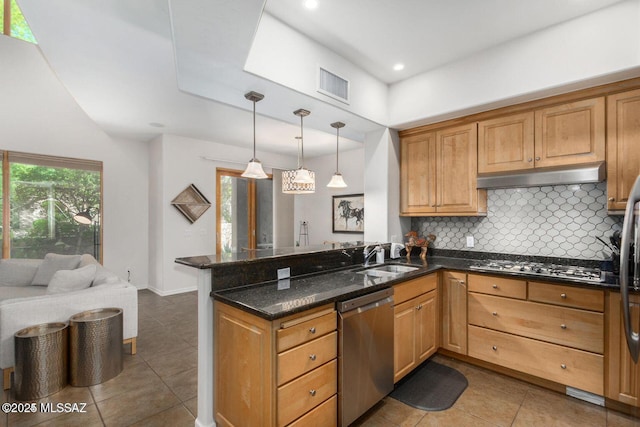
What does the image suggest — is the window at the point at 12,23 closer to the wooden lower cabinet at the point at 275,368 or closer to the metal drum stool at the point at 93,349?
the metal drum stool at the point at 93,349

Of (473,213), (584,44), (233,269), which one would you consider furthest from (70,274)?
(584,44)

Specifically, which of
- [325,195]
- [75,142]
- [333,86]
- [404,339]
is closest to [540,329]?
[404,339]

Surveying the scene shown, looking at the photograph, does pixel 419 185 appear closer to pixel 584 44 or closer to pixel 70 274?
pixel 584 44

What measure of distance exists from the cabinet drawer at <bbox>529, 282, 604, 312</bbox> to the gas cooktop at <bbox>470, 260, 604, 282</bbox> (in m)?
0.09

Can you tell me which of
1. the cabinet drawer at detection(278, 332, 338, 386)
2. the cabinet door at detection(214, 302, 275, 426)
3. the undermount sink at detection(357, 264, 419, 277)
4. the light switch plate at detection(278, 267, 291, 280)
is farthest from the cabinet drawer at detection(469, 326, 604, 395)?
the cabinet door at detection(214, 302, 275, 426)

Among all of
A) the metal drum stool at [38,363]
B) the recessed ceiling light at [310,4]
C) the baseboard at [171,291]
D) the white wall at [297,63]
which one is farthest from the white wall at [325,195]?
the metal drum stool at [38,363]

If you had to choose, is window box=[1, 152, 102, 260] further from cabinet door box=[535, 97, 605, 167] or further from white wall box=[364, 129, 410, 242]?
cabinet door box=[535, 97, 605, 167]

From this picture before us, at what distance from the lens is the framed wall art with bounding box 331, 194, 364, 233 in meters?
6.12

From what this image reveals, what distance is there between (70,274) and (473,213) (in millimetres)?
4079

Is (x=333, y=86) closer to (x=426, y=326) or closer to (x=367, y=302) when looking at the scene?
(x=367, y=302)

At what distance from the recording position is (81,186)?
16.6 ft

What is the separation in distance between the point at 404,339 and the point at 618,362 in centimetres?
146

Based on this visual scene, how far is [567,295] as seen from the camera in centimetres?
230

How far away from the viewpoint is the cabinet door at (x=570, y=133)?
2.45m
